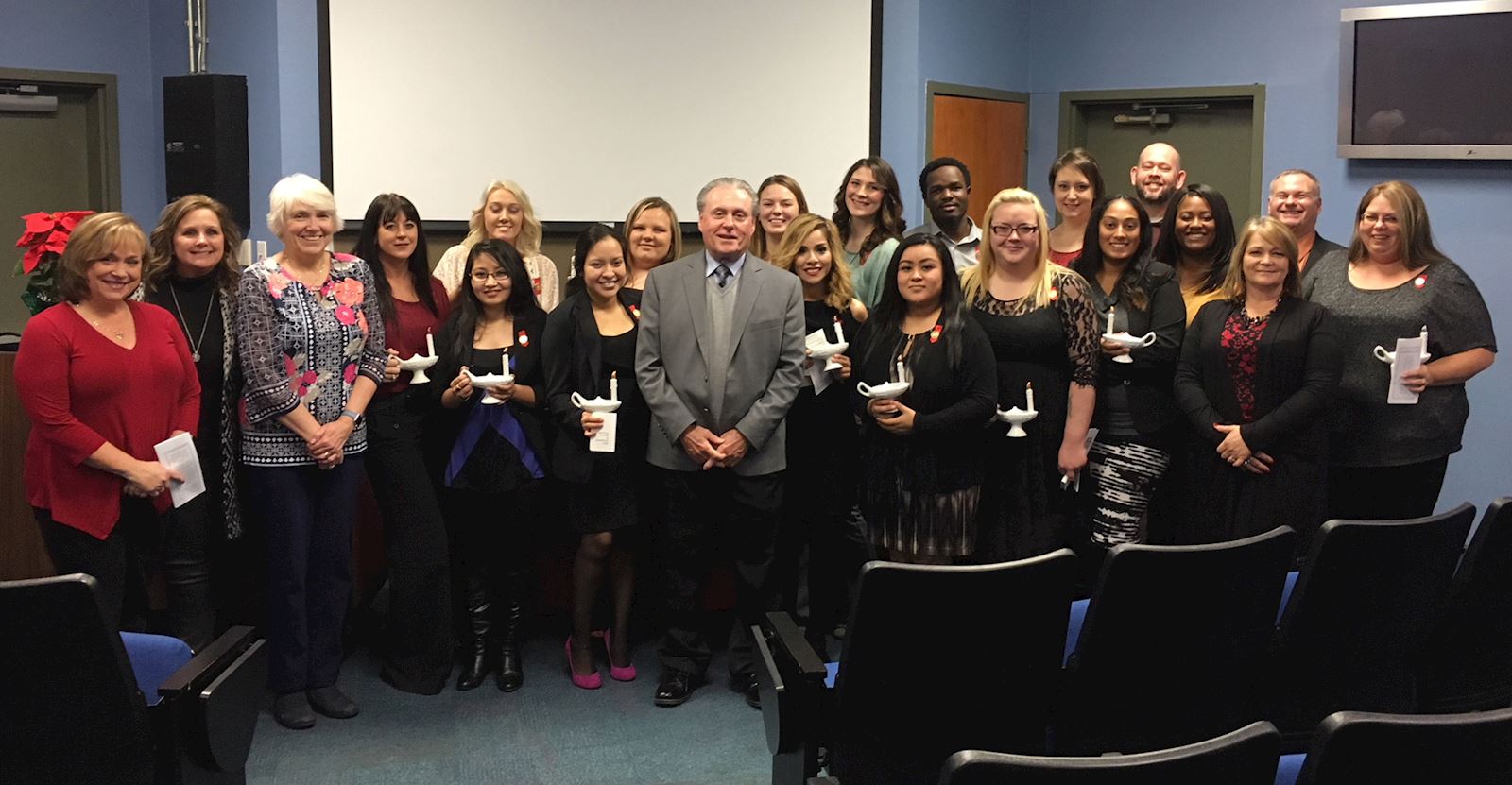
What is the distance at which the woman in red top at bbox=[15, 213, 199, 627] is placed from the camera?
3455 millimetres

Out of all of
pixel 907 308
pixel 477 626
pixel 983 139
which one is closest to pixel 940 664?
pixel 907 308

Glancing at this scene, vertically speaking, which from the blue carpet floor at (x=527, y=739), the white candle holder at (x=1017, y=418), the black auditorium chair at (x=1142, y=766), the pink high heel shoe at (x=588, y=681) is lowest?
the blue carpet floor at (x=527, y=739)

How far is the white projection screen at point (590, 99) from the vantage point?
6.25m

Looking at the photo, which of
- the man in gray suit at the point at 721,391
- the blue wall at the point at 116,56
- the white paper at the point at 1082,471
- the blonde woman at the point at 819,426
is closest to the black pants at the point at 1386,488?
the white paper at the point at 1082,471

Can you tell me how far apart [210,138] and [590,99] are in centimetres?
178

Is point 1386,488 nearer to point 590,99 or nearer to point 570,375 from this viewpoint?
point 570,375

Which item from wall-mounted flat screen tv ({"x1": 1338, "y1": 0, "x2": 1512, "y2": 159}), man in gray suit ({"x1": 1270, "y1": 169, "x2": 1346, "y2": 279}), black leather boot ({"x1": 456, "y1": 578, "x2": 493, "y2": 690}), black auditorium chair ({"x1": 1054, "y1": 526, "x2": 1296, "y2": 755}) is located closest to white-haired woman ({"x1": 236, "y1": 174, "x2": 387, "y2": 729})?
black leather boot ({"x1": 456, "y1": 578, "x2": 493, "y2": 690})

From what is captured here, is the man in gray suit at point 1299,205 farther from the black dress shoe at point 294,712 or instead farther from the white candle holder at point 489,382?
the black dress shoe at point 294,712

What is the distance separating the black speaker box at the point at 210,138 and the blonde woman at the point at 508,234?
1856mm

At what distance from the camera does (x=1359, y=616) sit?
9.59 feet

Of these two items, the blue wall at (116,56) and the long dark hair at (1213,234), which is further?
the blue wall at (116,56)

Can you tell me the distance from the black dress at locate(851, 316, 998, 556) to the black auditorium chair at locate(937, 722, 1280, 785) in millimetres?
2164

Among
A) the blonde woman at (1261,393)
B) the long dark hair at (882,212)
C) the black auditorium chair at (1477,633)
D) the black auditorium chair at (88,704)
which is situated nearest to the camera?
the black auditorium chair at (88,704)

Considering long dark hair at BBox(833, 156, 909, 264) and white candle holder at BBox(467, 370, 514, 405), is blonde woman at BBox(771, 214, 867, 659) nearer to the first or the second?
long dark hair at BBox(833, 156, 909, 264)
